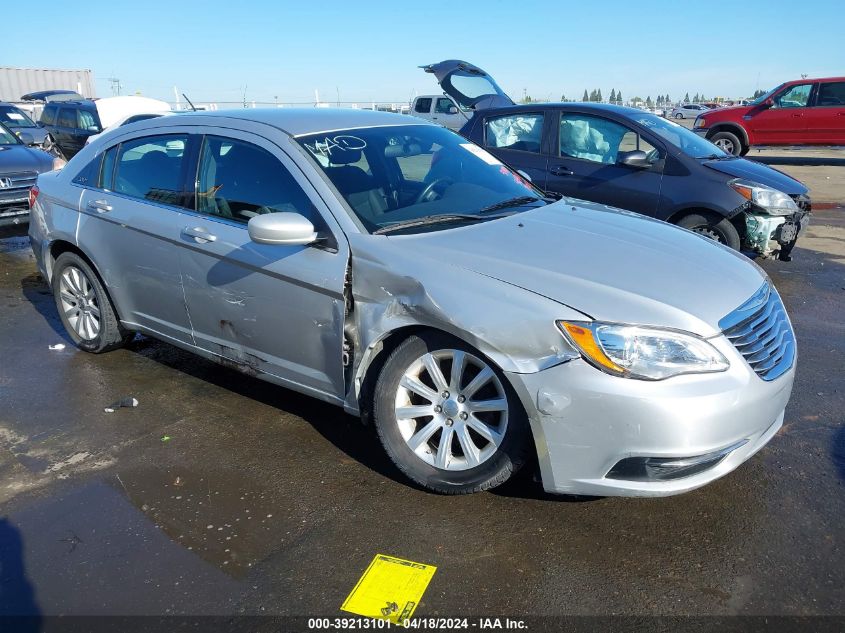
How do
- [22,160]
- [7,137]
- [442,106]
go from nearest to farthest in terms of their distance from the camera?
[22,160] < [7,137] < [442,106]

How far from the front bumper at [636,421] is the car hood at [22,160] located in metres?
8.46

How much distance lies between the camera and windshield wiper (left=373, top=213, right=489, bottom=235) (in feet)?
10.6

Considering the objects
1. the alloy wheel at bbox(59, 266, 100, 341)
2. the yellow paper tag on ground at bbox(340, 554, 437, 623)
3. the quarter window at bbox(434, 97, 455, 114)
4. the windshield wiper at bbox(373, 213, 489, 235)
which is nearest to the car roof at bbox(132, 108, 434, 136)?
the windshield wiper at bbox(373, 213, 489, 235)

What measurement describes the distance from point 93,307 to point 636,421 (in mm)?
3850

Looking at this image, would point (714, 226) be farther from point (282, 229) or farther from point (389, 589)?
point (389, 589)

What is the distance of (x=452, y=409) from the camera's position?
2975 millimetres

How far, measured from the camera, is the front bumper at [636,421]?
2.52 m

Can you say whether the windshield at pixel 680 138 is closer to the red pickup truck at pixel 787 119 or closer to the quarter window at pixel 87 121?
the red pickup truck at pixel 787 119

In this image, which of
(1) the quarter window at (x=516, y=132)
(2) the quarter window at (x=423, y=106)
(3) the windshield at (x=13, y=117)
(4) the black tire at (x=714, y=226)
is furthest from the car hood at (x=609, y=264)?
(2) the quarter window at (x=423, y=106)

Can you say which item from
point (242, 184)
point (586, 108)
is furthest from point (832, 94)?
→ point (242, 184)

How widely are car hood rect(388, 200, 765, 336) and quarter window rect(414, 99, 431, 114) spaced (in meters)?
19.9

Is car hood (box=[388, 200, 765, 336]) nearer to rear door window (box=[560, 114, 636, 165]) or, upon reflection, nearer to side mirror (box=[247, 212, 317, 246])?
side mirror (box=[247, 212, 317, 246])

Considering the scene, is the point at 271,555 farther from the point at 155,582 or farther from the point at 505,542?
the point at 505,542

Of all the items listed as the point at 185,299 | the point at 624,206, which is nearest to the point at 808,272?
the point at 624,206
